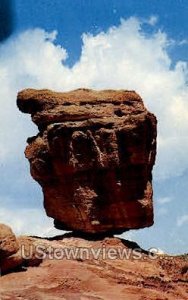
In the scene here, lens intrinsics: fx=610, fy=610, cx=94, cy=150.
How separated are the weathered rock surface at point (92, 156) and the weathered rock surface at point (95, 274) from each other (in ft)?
4.70

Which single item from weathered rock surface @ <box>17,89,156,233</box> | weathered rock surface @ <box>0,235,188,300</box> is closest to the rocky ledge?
weathered rock surface @ <box>0,235,188,300</box>

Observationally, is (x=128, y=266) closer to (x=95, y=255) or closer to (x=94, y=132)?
(x=95, y=255)

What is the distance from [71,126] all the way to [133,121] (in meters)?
2.76

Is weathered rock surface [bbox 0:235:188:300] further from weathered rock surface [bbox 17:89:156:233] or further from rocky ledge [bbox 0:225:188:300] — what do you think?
weathered rock surface [bbox 17:89:156:233]

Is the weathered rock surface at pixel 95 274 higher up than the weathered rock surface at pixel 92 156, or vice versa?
the weathered rock surface at pixel 92 156

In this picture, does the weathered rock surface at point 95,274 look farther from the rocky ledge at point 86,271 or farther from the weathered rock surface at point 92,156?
the weathered rock surface at point 92,156

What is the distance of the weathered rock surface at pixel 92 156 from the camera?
26938 millimetres

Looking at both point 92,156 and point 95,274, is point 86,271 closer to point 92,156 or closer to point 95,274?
point 95,274

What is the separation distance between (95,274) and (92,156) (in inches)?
241

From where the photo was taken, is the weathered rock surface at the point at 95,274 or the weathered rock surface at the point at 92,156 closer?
the weathered rock surface at the point at 95,274

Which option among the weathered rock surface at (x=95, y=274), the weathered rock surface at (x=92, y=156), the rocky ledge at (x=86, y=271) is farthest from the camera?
the weathered rock surface at (x=92, y=156)

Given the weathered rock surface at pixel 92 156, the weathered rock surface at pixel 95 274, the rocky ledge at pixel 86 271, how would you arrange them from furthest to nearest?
the weathered rock surface at pixel 92 156 < the rocky ledge at pixel 86 271 < the weathered rock surface at pixel 95 274

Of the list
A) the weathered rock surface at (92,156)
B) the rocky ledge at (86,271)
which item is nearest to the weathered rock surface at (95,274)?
the rocky ledge at (86,271)

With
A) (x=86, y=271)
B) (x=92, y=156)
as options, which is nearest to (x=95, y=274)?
(x=86, y=271)
